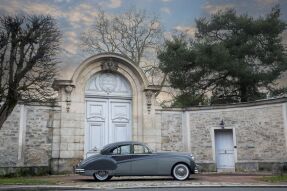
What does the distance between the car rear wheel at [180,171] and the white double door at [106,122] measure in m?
5.84

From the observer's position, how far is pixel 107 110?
771 inches

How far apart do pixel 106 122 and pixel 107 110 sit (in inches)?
23.8

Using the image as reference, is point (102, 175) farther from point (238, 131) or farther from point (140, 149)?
point (238, 131)

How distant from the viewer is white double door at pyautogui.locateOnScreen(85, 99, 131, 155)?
19125 millimetres

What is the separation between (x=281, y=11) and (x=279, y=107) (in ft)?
41.4

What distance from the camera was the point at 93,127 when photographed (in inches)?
756

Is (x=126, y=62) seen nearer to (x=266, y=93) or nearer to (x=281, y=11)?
(x=266, y=93)

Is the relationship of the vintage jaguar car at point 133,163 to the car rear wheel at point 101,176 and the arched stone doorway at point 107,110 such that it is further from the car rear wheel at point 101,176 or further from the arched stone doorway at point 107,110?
the arched stone doorway at point 107,110

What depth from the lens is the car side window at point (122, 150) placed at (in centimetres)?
1427

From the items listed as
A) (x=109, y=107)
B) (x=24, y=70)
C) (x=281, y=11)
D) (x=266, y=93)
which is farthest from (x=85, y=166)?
(x=281, y=11)

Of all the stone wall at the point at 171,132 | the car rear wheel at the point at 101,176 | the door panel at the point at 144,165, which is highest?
the stone wall at the point at 171,132

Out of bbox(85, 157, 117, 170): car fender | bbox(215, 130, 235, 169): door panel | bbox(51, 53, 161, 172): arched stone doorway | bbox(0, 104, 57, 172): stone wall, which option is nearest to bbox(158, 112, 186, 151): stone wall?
bbox(51, 53, 161, 172): arched stone doorway

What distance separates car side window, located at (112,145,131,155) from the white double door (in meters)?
4.86

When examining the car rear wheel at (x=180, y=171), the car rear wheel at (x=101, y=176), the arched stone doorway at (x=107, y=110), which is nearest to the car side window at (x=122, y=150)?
the car rear wheel at (x=101, y=176)
